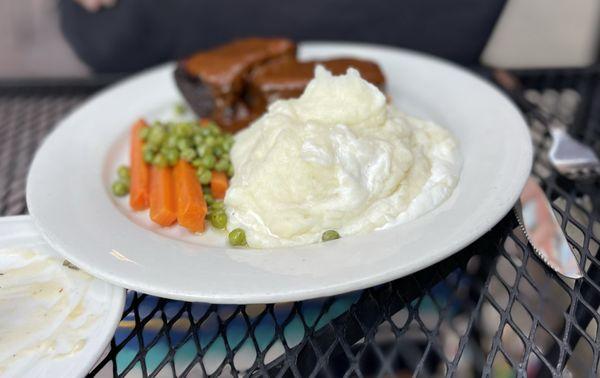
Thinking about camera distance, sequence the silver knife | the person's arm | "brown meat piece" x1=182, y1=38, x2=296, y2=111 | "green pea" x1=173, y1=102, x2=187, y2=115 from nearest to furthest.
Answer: the silver knife < "brown meat piece" x1=182, y1=38, x2=296, y2=111 < "green pea" x1=173, y1=102, x2=187, y2=115 < the person's arm

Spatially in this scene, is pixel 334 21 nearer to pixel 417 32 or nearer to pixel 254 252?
pixel 417 32

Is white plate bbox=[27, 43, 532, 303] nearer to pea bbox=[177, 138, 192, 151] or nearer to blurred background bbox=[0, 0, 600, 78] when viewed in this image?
pea bbox=[177, 138, 192, 151]

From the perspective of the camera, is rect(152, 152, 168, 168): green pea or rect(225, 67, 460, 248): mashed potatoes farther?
rect(152, 152, 168, 168): green pea

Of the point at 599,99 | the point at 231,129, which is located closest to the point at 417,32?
the point at 599,99

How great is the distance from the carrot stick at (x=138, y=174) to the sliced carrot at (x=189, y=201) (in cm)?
12

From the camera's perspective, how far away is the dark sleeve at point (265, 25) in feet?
12.1

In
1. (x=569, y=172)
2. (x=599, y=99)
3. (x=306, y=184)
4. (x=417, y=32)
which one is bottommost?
(x=417, y=32)

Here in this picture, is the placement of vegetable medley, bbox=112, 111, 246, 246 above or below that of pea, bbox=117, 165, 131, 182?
above

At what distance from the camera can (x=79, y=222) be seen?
6.09 ft

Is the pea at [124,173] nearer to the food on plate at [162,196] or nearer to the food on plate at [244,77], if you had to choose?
the food on plate at [162,196]

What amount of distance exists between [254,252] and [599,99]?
1942 mm

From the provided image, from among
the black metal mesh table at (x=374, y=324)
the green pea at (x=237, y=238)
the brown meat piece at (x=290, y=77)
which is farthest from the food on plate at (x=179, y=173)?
the black metal mesh table at (x=374, y=324)

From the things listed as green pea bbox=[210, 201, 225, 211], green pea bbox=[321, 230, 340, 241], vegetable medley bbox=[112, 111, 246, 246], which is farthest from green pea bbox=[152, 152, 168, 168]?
green pea bbox=[321, 230, 340, 241]

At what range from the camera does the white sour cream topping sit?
1414mm
